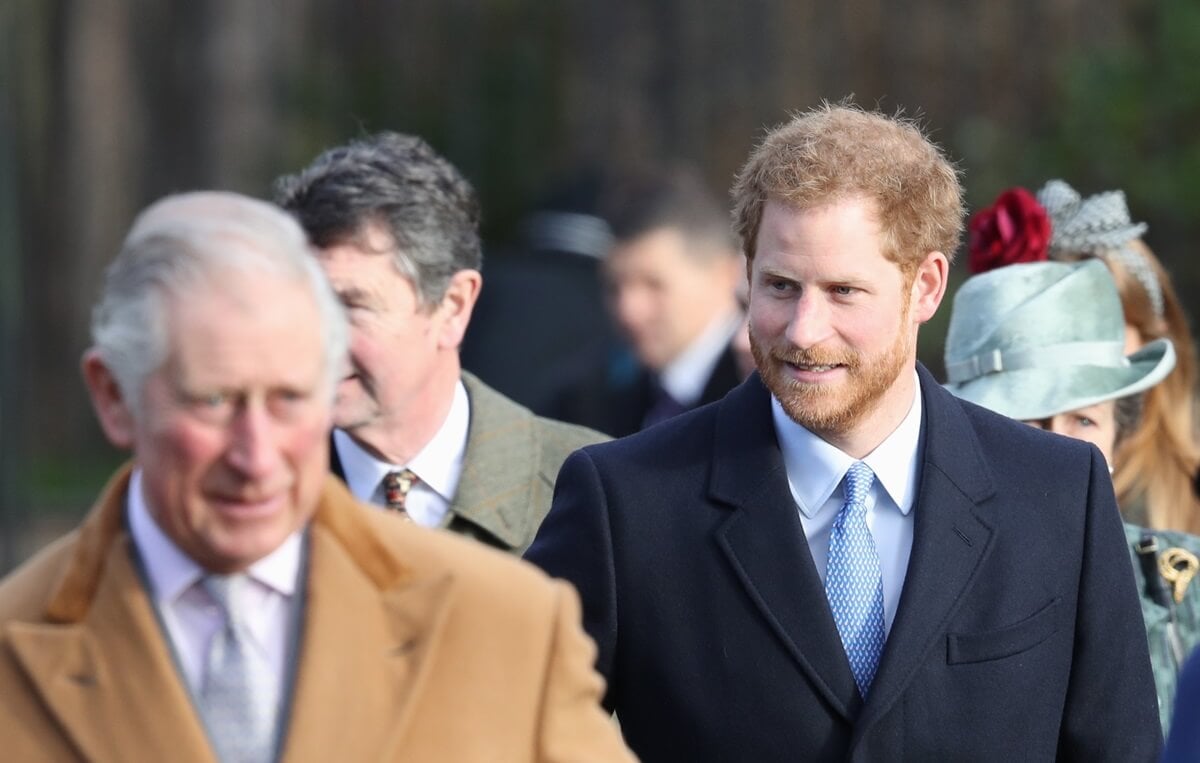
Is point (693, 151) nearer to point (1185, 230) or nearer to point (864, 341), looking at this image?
point (1185, 230)

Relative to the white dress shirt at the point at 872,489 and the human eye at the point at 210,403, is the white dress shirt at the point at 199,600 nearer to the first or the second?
the human eye at the point at 210,403

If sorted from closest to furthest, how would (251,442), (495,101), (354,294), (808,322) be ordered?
1. (251,442)
2. (808,322)
3. (354,294)
4. (495,101)

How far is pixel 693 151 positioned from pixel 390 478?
358 inches

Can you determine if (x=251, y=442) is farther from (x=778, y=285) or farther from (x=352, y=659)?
(x=778, y=285)

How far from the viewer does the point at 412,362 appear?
437 centimetres

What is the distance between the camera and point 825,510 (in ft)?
12.5

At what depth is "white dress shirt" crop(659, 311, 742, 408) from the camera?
7.86 metres

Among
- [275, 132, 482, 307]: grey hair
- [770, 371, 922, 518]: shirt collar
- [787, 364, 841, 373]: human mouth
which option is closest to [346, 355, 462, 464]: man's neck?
[275, 132, 482, 307]: grey hair

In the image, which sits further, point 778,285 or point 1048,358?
point 1048,358

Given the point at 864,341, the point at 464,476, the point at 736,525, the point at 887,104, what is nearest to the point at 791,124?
the point at 864,341

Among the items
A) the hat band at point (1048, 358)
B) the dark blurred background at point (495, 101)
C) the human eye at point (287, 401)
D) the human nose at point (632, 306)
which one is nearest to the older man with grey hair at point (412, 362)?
the hat band at point (1048, 358)

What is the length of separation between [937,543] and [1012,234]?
129 cm

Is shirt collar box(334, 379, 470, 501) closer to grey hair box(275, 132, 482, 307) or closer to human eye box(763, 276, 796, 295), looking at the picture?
grey hair box(275, 132, 482, 307)

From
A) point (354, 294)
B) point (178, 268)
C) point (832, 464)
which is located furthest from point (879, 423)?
point (178, 268)
